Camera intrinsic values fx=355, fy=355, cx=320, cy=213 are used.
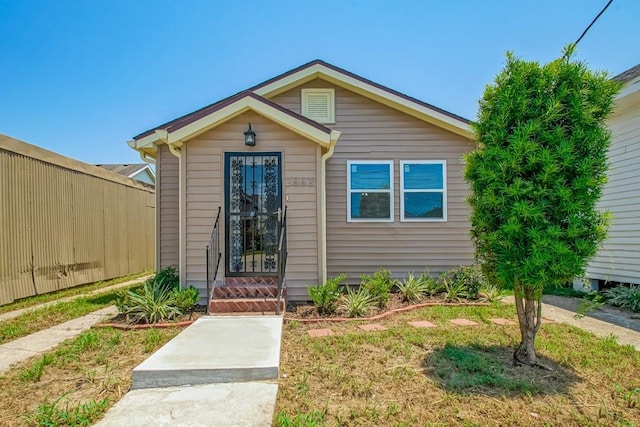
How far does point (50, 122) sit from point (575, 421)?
1890 centimetres

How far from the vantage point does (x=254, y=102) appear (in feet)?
18.7

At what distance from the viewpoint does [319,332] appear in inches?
176

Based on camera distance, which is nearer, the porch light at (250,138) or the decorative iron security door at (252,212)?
the porch light at (250,138)

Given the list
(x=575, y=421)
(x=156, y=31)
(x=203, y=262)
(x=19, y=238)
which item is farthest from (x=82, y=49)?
(x=575, y=421)

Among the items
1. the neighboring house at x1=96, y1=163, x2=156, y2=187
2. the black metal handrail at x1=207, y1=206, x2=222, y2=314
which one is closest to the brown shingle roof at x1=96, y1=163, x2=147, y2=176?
the neighboring house at x1=96, y1=163, x2=156, y2=187

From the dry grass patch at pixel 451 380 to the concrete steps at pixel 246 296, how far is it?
94cm

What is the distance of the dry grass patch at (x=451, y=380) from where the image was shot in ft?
8.13

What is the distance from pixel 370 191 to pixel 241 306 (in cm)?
352

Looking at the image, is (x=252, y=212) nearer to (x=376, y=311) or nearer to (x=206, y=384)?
(x=376, y=311)

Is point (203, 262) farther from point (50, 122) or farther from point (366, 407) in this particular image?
point (50, 122)

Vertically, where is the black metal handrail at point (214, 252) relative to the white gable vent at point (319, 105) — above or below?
below

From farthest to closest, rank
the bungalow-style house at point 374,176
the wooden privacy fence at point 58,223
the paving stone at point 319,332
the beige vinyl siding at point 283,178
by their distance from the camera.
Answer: the bungalow-style house at point 374,176 < the wooden privacy fence at point 58,223 < the beige vinyl siding at point 283,178 < the paving stone at point 319,332

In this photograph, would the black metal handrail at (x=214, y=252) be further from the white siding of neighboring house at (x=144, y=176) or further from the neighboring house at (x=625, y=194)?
the white siding of neighboring house at (x=144, y=176)

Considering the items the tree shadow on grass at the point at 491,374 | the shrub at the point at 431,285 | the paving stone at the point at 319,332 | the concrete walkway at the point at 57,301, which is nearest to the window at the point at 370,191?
the shrub at the point at 431,285
